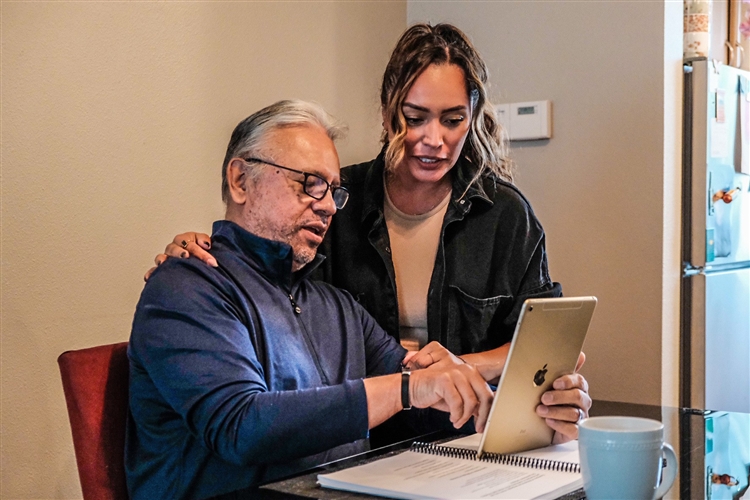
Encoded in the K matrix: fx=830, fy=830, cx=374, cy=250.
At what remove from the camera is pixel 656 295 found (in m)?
2.51

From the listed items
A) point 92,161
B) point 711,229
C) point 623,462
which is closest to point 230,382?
point 623,462

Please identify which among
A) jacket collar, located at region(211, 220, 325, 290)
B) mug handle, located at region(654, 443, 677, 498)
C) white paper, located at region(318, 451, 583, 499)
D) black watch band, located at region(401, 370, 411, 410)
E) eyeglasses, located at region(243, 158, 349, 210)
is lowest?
white paper, located at region(318, 451, 583, 499)

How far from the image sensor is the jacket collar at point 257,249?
136 cm

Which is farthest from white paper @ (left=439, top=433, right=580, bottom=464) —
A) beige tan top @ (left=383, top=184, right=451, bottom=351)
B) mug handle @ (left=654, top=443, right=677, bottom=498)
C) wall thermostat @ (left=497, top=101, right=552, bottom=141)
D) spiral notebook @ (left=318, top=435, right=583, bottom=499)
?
wall thermostat @ (left=497, top=101, right=552, bottom=141)

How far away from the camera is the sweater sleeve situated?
1.07m

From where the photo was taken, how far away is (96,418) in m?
1.19

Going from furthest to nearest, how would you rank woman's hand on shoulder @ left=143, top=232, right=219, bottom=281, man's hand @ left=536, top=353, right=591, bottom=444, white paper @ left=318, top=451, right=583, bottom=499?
1. woman's hand on shoulder @ left=143, top=232, right=219, bottom=281
2. man's hand @ left=536, top=353, right=591, bottom=444
3. white paper @ left=318, top=451, right=583, bottom=499

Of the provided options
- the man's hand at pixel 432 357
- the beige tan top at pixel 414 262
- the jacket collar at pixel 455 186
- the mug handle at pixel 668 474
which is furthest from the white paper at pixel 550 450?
the jacket collar at pixel 455 186

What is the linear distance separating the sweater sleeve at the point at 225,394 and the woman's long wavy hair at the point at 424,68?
26.3 inches

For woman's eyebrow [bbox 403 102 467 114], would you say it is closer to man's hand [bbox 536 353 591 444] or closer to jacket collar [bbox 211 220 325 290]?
jacket collar [bbox 211 220 325 290]

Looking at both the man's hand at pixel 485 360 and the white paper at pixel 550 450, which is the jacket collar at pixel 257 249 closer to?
the man's hand at pixel 485 360

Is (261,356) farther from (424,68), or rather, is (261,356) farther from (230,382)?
(424,68)

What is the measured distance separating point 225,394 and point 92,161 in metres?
0.93

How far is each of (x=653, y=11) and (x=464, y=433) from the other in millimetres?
1668
